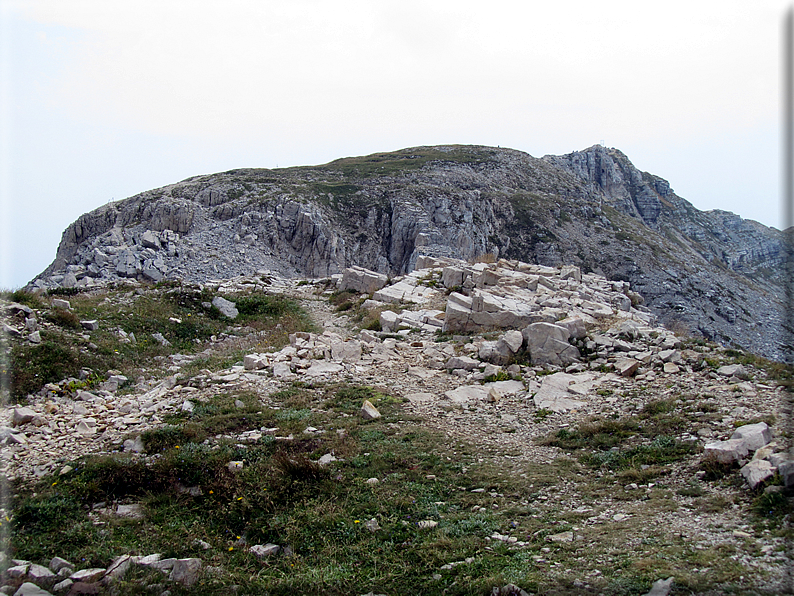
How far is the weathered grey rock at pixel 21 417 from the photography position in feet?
28.2

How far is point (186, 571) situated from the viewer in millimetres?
5082

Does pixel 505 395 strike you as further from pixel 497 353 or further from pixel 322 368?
pixel 322 368

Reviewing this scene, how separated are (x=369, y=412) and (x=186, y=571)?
15.2 ft

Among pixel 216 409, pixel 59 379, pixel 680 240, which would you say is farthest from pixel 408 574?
pixel 680 240

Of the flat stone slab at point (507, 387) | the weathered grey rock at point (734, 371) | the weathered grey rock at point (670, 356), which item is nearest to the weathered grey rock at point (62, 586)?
the flat stone slab at point (507, 387)

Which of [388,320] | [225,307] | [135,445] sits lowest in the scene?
[135,445]

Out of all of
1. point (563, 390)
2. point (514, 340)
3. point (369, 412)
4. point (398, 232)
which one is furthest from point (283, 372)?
point (398, 232)

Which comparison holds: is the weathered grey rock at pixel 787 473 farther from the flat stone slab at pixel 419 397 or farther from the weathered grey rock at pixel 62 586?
the weathered grey rock at pixel 62 586

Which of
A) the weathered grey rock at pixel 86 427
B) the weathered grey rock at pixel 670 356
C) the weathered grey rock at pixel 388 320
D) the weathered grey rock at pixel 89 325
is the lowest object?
the weathered grey rock at pixel 86 427

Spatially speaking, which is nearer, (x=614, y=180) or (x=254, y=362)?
(x=254, y=362)

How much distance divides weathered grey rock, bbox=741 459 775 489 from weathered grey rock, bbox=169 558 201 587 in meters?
6.37

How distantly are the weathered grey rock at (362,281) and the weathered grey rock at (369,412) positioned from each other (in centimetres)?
1447

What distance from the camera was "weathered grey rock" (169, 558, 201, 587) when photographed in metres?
5.02

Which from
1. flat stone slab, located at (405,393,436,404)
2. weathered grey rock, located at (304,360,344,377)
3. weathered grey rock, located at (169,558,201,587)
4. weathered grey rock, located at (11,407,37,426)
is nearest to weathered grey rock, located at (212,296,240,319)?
weathered grey rock, located at (304,360,344,377)
